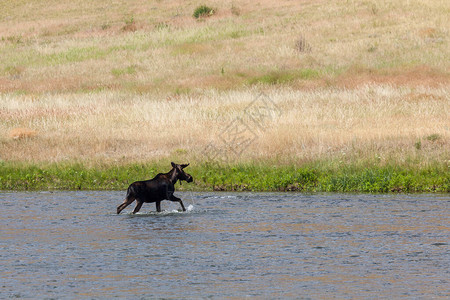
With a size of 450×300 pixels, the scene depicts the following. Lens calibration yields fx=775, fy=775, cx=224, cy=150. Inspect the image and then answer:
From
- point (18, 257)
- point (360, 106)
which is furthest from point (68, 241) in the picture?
point (360, 106)

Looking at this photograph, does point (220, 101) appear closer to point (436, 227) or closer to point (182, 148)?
point (182, 148)

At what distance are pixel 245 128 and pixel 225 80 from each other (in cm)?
1818

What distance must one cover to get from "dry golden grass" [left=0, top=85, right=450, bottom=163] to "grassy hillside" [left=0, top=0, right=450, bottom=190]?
0.25 ft

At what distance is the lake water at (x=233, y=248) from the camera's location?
11789 millimetres

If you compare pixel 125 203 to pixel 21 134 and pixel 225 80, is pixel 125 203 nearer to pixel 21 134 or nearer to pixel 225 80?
pixel 21 134

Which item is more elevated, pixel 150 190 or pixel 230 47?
pixel 230 47

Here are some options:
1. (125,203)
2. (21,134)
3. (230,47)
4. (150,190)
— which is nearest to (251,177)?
(150,190)

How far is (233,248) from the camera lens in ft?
47.6

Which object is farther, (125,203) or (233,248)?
(125,203)

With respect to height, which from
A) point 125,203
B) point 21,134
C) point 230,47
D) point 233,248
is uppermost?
point 230,47

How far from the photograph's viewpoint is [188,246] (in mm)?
14664

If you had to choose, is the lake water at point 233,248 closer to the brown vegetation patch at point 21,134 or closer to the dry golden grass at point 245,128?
the dry golden grass at point 245,128

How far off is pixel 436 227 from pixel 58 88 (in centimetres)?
3571

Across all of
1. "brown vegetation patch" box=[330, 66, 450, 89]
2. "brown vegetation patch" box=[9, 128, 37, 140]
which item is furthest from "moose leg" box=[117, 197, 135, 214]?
"brown vegetation patch" box=[330, 66, 450, 89]
